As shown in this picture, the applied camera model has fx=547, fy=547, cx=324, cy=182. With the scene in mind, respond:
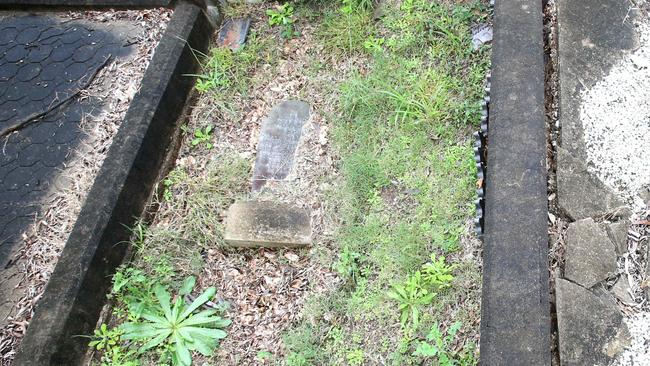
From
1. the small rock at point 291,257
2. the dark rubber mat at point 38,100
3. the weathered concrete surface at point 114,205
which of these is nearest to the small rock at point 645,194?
the small rock at point 291,257

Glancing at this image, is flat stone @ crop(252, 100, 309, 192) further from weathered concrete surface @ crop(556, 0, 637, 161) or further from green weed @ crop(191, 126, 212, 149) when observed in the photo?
weathered concrete surface @ crop(556, 0, 637, 161)

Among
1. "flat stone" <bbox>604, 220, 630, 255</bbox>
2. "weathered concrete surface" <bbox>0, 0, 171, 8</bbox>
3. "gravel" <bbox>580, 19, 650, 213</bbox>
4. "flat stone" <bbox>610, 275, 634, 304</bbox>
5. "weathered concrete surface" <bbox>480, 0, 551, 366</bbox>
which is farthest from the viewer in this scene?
"weathered concrete surface" <bbox>0, 0, 171, 8</bbox>

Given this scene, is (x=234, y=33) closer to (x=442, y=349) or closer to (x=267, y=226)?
(x=267, y=226)

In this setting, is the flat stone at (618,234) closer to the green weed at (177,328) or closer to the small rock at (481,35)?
the small rock at (481,35)

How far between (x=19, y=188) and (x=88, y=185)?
541mm

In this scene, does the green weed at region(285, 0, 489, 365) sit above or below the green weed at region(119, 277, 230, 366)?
above

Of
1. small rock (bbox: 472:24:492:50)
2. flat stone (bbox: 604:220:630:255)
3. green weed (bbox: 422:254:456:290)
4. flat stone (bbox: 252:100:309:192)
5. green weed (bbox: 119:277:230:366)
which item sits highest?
small rock (bbox: 472:24:492:50)

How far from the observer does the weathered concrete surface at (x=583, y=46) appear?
305 centimetres

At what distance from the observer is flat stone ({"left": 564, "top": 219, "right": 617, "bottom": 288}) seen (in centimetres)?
269

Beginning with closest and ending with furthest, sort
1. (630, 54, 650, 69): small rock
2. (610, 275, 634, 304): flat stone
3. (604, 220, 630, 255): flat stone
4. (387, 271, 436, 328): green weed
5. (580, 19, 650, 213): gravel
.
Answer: (610, 275, 634, 304): flat stone → (604, 220, 630, 255): flat stone → (580, 19, 650, 213): gravel → (630, 54, 650, 69): small rock → (387, 271, 436, 328): green weed

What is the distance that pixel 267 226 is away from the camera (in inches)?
146

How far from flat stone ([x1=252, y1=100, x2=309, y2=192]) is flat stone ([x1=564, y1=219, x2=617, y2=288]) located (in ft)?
6.65

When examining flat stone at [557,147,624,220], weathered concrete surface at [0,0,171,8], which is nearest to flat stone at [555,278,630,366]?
flat stone at [557,147,624,220]

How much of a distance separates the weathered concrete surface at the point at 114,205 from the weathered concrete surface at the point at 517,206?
7.81 feet
